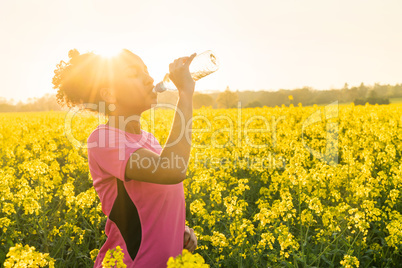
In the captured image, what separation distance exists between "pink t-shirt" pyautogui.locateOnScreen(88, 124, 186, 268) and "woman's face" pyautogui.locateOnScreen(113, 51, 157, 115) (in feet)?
0.49

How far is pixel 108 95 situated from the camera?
1.73 meters

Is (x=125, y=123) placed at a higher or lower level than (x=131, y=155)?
higher

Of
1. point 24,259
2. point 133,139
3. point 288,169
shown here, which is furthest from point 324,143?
point 24,259

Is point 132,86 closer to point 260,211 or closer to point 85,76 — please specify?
point 85,76

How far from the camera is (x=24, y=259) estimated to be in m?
1.40

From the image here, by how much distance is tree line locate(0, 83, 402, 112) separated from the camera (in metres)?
31.7

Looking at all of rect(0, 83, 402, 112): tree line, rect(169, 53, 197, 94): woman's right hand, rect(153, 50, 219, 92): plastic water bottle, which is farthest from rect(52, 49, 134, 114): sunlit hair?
rect(0, 83, 402, 112): tree line

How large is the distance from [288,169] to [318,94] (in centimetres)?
3259

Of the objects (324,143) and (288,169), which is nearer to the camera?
(288,169)

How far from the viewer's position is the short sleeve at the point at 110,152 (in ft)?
4.82

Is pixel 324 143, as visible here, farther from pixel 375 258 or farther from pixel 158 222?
pixel 158 222

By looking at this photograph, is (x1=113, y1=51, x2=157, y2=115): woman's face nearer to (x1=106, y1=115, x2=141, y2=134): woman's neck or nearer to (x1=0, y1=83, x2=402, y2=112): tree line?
(x1=106, y1=115, x2=141, y2=134): woman's neck

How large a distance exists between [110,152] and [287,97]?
31369 mm

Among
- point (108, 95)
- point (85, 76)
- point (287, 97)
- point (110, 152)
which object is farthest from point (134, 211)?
point (287, 97)
